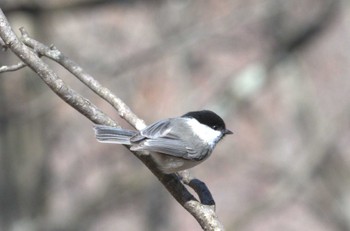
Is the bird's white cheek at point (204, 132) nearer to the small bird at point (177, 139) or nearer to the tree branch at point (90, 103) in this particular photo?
the small bird at point (177, 139)

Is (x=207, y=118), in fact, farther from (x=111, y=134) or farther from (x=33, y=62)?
(x=33, y=62)

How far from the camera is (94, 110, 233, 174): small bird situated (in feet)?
9.72

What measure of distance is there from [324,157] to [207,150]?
231 cm

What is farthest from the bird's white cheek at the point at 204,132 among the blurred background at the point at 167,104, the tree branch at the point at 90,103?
the blurred background at the point at 167,104

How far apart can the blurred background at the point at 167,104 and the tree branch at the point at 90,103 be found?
7.94 ft

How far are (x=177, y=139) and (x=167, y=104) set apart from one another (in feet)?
14.3

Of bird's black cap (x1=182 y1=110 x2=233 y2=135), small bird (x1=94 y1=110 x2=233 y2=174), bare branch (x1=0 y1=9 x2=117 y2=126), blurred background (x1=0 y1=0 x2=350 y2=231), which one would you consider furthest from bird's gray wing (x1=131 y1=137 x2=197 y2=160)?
blurred background (x1=0 y1=0 x2=350 y2=231)

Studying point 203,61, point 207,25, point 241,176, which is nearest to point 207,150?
point 207,25

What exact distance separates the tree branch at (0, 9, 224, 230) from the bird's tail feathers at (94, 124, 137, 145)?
5cm

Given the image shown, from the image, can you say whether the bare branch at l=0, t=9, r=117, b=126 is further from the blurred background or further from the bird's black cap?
the blurred background

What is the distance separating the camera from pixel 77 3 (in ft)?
18.4

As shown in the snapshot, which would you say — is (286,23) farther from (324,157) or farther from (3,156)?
(3,156)

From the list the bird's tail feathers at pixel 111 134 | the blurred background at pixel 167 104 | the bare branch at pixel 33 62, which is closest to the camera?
the bare branch at pixel 33 62

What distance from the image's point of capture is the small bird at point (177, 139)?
2.96 metres
